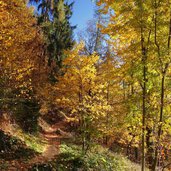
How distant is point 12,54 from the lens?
12930 mm

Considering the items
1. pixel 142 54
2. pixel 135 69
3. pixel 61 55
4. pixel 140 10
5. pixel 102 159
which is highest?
pixel 61 55

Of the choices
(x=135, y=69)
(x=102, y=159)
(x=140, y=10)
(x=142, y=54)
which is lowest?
(x=102, y=159)

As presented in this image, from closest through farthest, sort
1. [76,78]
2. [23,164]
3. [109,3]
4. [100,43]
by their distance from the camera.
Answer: [109,3]
[23,164]
[76,78]
[100,43]

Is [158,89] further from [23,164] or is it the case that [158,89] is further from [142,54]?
[23,164]

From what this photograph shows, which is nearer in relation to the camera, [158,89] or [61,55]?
[158,89]

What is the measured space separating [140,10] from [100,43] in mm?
17249

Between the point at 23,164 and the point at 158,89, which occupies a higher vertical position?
the point at 158,89

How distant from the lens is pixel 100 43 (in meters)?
25.2

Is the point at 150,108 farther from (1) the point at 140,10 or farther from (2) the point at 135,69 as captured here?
(1) the point at 140,10

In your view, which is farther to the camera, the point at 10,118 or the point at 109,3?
the point at 10,118

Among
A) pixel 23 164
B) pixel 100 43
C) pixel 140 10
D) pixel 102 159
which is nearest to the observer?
pixel 140 10

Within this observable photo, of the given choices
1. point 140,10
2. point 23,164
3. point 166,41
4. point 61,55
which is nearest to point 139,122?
point 166,41

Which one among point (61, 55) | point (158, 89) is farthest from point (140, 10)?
point (61, 55)

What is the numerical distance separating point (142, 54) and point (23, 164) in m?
7.23
